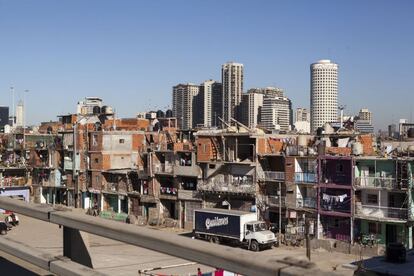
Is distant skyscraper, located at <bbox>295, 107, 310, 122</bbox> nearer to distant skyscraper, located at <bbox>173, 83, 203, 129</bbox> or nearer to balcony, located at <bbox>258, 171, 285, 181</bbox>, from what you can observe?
distant skyscraper, located at <bbox>173, 83, 203, 129</bbox>

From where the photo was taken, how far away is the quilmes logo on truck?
4388cm

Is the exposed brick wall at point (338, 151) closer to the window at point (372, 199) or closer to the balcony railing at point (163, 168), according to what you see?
the window at point (372, 199)

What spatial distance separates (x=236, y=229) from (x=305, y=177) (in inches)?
284

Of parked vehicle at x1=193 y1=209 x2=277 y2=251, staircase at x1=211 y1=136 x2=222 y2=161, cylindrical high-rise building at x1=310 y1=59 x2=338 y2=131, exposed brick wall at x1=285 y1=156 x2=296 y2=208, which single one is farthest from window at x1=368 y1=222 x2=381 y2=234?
cylindrical high-rise building at x1=310 y1=59 x2=338 y2=131

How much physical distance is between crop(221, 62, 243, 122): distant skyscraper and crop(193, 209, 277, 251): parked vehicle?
118 metres

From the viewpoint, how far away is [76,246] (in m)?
4.30

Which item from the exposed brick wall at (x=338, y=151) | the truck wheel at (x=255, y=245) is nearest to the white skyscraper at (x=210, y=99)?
the exposed brick wall at (x=338, y=151)

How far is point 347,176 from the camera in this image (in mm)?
42938

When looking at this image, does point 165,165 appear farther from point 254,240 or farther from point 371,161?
point 371,161

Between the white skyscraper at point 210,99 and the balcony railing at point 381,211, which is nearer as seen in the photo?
the balcony railing at point 381,211

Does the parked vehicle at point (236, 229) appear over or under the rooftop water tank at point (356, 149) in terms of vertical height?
under

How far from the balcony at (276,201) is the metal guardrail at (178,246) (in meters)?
42.8

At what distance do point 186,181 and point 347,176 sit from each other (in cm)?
1776

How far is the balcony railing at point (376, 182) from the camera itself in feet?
133
